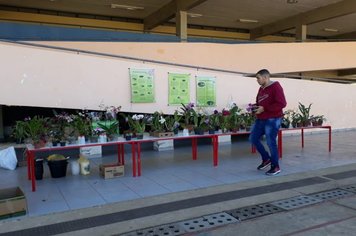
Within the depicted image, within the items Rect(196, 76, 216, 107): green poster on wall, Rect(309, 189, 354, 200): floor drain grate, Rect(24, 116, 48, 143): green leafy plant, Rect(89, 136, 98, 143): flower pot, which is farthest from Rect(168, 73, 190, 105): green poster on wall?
Rect(309, 189, 354, 200): floor drain grate

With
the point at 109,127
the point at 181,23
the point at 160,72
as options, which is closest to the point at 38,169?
the point at 109,127

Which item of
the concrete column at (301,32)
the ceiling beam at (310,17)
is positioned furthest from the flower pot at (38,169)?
the concrete column at (301,32)

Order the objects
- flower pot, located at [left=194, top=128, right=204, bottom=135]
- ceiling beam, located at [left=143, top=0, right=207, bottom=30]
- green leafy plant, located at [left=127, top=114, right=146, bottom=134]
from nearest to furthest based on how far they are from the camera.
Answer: green leafy plant, located at [left=127, top=114, right=146, bottom=134]
flower pot, located at [left=194, top=128, right=204, bottom=135]
ceiling beam, located at [left=143, top=0, right=207, bottom=30]

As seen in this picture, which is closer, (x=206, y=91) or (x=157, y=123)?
(x=157, y=123)

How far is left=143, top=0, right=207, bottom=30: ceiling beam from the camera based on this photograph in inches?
457

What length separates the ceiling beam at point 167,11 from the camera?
1161 cm

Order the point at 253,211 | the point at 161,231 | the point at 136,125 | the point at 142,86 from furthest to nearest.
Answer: the point at 142,86
the point at 136,125
the point at 253,211
the point at 161,231

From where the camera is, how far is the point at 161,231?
9.88 ft

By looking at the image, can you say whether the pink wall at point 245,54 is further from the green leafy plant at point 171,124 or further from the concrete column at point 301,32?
the concrete column at point 301,32

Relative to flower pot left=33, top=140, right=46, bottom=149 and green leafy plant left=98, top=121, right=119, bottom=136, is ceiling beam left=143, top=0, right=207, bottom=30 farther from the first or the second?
flower pot left=33, top=140, right=46, bottom=149

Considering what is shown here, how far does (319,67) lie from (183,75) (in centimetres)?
551

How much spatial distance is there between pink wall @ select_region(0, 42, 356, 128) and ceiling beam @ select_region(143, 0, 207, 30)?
3011 millimetres

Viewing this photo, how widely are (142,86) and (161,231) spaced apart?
4317 mm

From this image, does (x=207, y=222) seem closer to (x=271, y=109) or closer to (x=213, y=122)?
(x=271, y=109)
